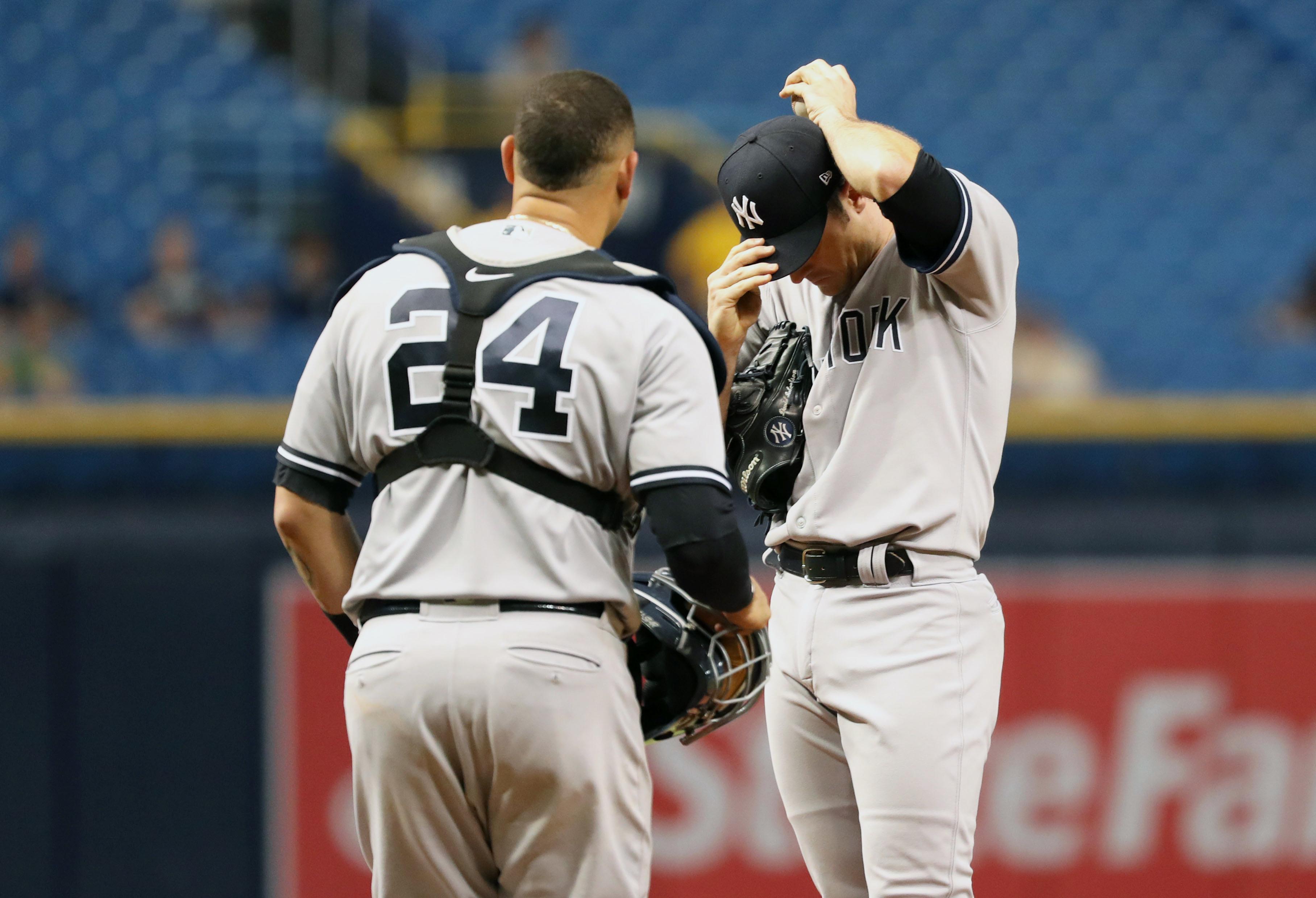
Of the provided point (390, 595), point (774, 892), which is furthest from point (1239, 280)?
point (390, 595)

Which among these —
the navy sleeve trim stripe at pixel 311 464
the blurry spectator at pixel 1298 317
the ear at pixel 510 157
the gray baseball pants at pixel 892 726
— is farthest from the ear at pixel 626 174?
the blurry spectator at pixel 1298 317

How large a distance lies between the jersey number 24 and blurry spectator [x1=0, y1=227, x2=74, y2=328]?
399 cm

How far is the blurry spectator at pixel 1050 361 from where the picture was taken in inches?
217

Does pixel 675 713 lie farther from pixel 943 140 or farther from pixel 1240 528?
pixel 943 140

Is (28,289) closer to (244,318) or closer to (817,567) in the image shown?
(244,318)

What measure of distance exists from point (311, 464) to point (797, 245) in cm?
82

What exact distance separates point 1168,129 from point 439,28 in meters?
3.89

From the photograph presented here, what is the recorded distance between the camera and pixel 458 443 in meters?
2.06

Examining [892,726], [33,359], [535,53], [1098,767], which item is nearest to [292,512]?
[892,726]

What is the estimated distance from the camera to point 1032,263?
22.2 feet

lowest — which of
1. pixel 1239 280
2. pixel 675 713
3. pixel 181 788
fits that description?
pixel 181 788

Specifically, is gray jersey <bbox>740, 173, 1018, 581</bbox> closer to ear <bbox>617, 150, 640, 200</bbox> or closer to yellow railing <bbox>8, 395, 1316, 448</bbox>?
ear <bbox>617, 150, 640, 200</bbox>

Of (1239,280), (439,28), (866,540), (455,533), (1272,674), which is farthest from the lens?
(439,28)

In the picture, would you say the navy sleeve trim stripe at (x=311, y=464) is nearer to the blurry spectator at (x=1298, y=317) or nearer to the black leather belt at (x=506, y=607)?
the black leather belt at (x=506, y=607)
